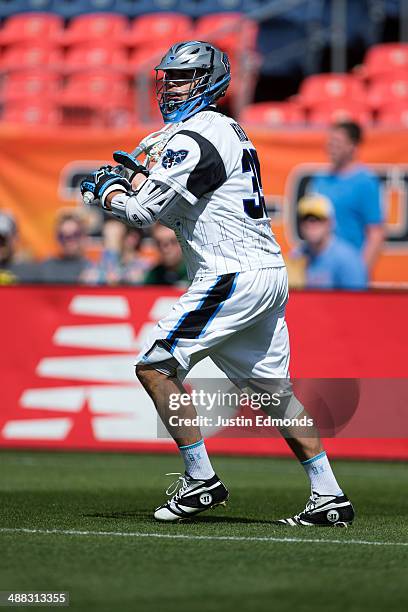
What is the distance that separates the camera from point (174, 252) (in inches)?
450

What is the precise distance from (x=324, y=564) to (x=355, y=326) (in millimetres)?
5486

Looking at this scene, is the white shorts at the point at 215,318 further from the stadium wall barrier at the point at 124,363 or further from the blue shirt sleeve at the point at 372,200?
the blue shirt sleeve at the point at 372,200

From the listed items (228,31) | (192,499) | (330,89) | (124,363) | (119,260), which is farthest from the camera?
(330,89)

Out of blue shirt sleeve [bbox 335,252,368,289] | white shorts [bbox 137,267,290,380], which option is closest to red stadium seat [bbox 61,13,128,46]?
blue shirt sleeve [bbox 335,252,368,289]

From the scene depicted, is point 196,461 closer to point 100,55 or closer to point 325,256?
point 325,256

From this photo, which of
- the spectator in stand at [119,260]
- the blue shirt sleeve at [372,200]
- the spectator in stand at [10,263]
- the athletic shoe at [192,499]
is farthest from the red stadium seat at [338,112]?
the athletic shoe at [192,499]

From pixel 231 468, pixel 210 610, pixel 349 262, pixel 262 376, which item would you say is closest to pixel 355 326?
pixel 349 262

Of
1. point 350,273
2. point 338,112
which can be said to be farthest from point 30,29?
point 350,273

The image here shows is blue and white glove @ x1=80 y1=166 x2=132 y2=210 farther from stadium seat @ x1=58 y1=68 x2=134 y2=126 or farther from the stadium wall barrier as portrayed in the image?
stadium seat @ x1=58 y1=68 x2=134 y2=126

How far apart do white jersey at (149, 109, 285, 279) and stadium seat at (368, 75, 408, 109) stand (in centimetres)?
1021

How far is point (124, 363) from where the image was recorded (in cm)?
1043

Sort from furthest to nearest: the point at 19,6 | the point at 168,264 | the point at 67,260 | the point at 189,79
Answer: the point at 19,6 < the point at 67,260 < the point at 168,264 < the point at 189,79

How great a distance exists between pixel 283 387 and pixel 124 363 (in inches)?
167

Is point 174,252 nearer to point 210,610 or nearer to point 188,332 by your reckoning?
point 188,332
